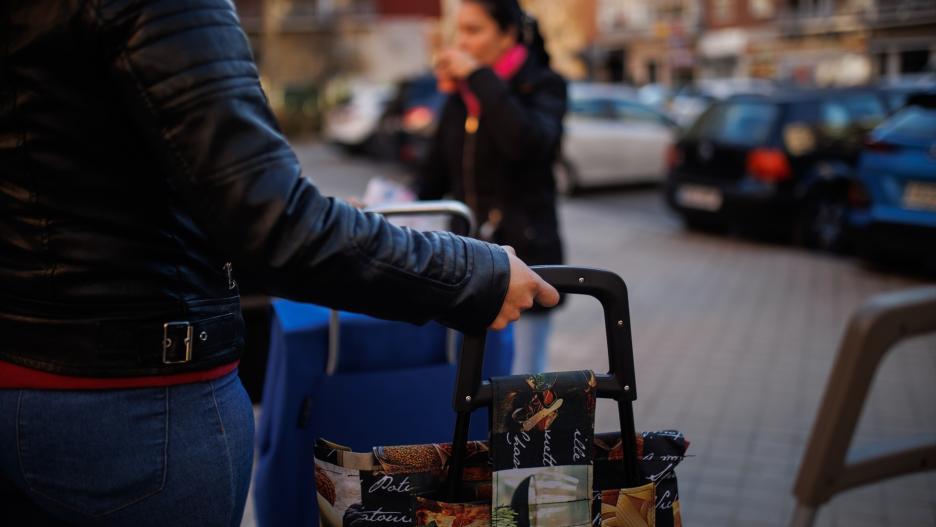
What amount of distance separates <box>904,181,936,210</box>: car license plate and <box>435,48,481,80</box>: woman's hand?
5920mm

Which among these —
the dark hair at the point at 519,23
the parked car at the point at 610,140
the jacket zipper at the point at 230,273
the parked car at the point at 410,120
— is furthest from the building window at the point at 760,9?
the jacket zipper at the point at 230,273

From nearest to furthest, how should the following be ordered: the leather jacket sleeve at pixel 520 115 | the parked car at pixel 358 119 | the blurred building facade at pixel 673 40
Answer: the leather jacket sleeve at pixel 520 115 < the parked car at pixel 358 119 < the blurred building facade at pixel 673 40

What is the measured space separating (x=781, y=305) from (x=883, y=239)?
5.27 feet

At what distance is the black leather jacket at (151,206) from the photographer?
127 cm

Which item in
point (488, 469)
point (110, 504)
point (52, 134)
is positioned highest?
point (52, 134)

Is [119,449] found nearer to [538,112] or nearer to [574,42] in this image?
[538,112]

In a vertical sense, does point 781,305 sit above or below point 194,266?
below

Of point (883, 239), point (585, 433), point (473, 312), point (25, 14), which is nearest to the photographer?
point (25, 14)

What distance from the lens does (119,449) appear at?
1390 millimetres

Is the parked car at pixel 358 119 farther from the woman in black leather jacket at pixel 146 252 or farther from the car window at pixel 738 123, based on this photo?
the woman in black leather jacket at pixel 146 252

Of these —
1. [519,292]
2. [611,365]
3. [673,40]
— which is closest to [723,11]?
[673,40]

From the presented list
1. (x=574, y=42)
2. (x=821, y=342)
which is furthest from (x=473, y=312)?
(x=574, y=42)

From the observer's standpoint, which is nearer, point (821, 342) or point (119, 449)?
point (119, 449)

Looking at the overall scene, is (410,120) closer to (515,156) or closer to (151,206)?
(515,156)
